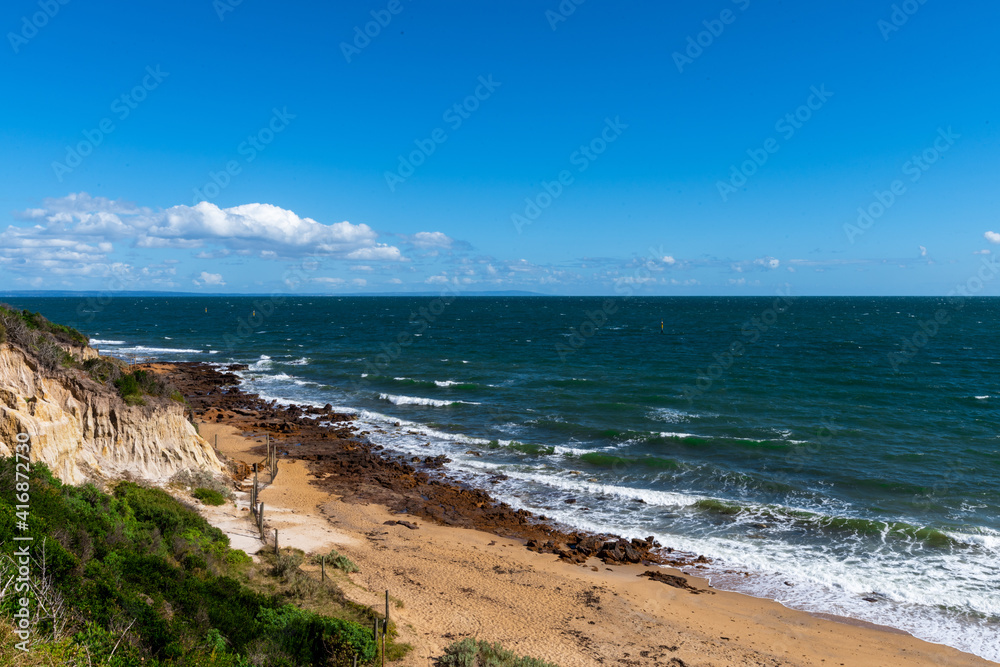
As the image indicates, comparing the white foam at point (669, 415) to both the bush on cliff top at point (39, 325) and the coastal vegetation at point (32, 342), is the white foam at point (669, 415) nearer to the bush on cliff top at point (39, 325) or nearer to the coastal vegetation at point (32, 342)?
the coastal vegetation at point (32, 342)

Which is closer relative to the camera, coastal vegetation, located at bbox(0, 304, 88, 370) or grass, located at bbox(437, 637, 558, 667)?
grass, located at bbox(437, 637, 558, 667)

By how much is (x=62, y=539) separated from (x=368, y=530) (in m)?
10.8

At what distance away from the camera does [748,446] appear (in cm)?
2850

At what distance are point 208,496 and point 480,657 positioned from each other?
1138 cm

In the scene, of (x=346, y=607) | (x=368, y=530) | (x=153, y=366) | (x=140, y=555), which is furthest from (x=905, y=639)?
(x=153, y=366)

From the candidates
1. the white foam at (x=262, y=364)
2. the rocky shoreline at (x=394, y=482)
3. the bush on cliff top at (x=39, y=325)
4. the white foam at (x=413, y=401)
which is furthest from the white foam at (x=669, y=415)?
the white foam at (x=262, y=364)

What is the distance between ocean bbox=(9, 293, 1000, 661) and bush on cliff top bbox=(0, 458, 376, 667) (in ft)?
39.9

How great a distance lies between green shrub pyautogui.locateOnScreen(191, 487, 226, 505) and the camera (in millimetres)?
18250

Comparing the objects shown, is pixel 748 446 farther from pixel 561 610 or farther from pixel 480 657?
pixel 480 657

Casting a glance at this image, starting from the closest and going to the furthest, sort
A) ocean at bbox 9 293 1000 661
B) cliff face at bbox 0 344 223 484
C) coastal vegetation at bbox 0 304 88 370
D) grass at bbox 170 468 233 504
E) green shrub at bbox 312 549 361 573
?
cliff face at bbox 0 344 223 484 → green shrub at bbox 312 549 361 573 → ocean at bbox 9 293 1000 661 → coastal vegetation at bbox 0 304 88 370 → grass at bbox 170 468 233 504

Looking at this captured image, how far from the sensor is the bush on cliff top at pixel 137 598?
7.66 metres

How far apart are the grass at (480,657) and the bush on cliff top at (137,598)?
1813 mm

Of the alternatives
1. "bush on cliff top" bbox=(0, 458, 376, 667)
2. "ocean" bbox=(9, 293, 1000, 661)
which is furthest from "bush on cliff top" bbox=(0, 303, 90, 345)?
"ocean" bbox=(9, 293, 1000, 661)

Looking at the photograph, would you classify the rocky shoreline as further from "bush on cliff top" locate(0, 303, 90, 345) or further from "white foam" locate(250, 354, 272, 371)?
"white foam" locate(250, 354, 272, 371)
